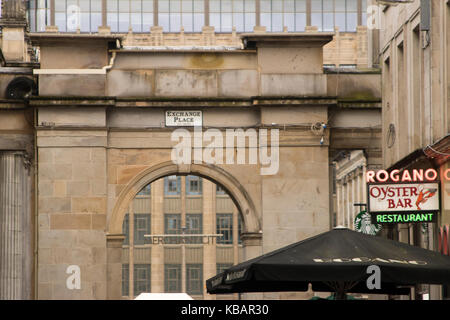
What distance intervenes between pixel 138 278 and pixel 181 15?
19487 millimetres

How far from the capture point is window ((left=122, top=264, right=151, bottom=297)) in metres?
85.7

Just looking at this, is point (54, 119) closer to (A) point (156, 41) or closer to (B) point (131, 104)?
(B) point (131, 104)

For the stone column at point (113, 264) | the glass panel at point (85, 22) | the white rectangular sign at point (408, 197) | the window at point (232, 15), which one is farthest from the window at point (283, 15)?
the white rectangular sign at point (408, 197)

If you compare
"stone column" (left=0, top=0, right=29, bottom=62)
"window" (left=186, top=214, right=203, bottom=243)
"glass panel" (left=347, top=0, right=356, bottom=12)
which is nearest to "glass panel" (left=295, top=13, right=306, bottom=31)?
"glass panel" (left=347, top=0, right=356, bottom=12)

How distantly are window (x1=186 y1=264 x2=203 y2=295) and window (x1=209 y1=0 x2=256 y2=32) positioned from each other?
17685mm

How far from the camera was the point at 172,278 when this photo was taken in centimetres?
8675

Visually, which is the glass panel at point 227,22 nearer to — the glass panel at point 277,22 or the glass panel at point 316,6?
the glass panel at point 277,22

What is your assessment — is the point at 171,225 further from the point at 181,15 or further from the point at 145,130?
the point at 145,130

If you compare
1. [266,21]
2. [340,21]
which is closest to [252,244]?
[266,21]

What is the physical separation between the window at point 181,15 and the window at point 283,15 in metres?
4.10

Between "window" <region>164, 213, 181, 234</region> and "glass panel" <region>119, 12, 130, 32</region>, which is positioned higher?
"glass panel" <region>119, 12, 130, 32</region>

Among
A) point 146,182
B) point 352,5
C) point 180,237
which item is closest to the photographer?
point 146,182

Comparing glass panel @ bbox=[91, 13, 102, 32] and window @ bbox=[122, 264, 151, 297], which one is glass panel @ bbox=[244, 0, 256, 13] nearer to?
glass panel @ bbox=[91, 13, 102, 32]
